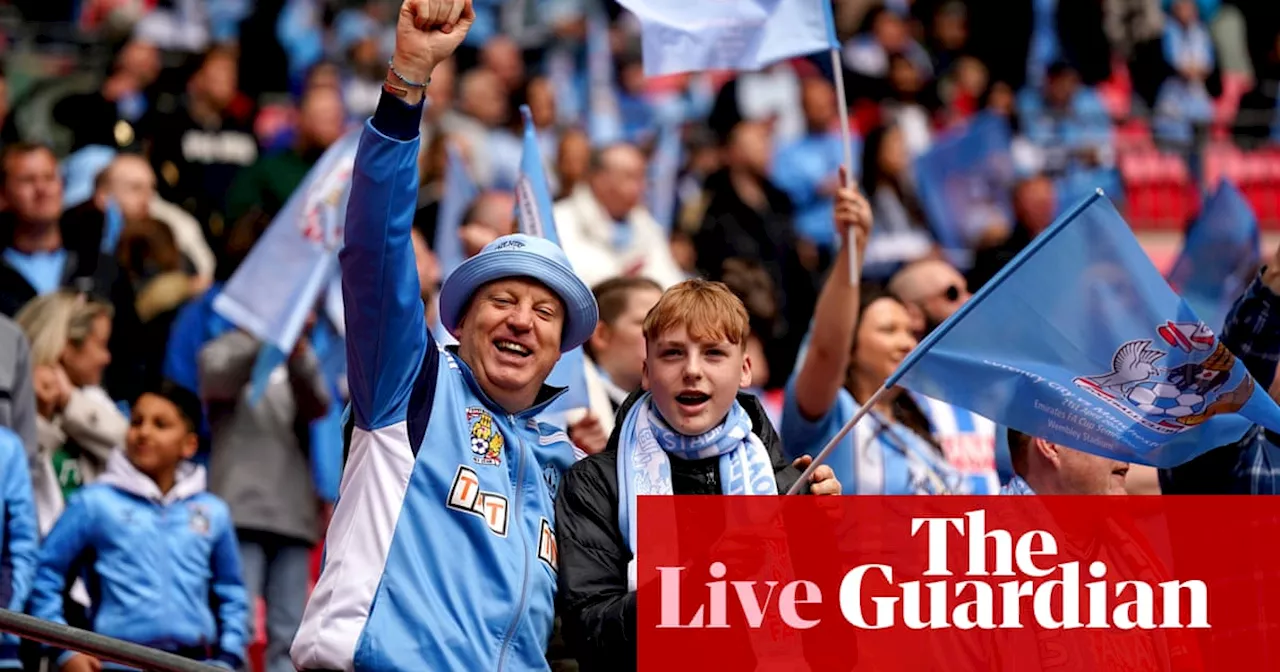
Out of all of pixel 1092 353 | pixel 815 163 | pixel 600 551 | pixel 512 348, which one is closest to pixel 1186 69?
pixel 815 163

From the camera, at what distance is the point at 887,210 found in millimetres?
13930

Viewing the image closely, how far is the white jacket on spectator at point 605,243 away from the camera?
997 centimetres

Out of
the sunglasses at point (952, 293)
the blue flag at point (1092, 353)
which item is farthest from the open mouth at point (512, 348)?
the sunglasses at point (952, 293)

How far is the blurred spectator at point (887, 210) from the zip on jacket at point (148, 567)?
676 cm

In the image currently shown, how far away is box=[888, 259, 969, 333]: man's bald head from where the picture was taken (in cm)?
807

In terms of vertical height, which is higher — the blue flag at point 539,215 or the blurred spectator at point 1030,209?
the blurred spectator at point 1030,209

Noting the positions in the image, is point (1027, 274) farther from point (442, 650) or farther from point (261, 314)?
point (261, 314)

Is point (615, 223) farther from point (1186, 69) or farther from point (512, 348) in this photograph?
point (1186, 69)

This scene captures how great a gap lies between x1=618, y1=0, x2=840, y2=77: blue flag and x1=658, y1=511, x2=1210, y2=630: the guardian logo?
9.15 feet

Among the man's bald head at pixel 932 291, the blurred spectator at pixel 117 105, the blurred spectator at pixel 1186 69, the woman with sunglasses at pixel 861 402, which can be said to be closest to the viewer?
the woman with sunglasses at pixel 861 402

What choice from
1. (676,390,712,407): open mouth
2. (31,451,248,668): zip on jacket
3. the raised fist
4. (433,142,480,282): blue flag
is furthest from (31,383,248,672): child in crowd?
the raised fist

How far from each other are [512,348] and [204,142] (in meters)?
8.32

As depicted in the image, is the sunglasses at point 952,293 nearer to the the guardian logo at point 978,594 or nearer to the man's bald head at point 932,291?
the man's bald head at point 932,291

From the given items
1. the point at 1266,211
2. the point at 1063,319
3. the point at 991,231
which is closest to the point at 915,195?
the point at 991,231
